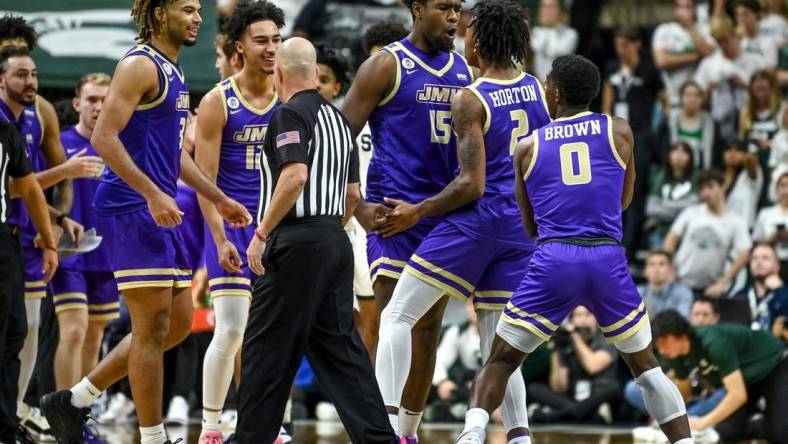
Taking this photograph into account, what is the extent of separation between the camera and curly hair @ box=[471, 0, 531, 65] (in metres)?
7.25

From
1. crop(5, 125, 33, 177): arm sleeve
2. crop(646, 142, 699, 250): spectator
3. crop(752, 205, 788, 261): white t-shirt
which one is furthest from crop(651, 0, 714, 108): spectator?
crop(5, 125, 33, 177): arm sleeve

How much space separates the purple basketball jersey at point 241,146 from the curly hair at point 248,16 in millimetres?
295

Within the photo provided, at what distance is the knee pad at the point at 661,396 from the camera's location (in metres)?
6.95

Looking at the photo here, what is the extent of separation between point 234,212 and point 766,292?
6.35 meters

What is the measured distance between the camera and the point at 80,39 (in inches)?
465

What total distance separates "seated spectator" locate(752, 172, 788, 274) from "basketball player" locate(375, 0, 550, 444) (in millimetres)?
6118

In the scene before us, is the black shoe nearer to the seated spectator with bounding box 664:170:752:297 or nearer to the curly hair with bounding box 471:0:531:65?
the curly hair with bounding box 471:0:531:65

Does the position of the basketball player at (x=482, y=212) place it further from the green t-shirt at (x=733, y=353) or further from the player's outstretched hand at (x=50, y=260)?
the green t-shirt at (x=733, y=353)

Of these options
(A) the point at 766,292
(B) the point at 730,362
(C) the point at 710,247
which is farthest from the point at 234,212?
(C) the point at 710,247

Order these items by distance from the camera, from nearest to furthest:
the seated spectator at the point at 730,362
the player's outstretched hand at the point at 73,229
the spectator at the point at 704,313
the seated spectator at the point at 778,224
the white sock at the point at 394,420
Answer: the white sock at the point at 394,420 < the player's outstretched hand at the point at 73,229 < the seated spectator at the point at 730,362 < the spectator at the point at 704,313 < the seated spectator at the point at 778,224

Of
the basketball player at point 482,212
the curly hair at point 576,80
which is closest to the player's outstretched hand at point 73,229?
the basketball player at point 482,212

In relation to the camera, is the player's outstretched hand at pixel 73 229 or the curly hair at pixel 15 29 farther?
the curly hair at pixel 15 29

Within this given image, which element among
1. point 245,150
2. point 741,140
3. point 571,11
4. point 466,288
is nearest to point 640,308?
point 466,288

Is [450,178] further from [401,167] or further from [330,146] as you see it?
[330,146]
